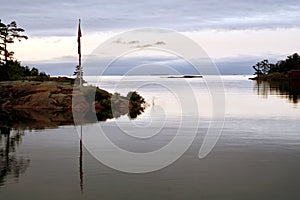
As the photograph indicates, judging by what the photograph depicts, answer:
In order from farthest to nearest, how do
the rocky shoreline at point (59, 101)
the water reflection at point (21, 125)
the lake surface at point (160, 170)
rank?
1. the rocky shoreline at point (59, 101)
2. the water reflection at point (21, 125)
3. the lake surface at point (160, 170)

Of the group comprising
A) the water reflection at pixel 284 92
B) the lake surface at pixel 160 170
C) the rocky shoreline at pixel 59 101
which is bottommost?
the lake surface at pixel 160 170

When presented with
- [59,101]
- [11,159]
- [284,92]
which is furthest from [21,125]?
[284,92]

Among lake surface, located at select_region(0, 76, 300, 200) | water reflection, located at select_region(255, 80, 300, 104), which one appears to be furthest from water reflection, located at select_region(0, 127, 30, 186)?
water reflection, located at select_region(255, 80, 300, 104)

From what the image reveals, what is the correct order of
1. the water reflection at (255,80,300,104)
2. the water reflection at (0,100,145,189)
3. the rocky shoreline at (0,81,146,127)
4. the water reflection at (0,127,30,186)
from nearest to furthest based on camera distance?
the water reflection at (0,127,30,186) → the water reflection at (0,100,145,189) → the rocky shoreline at (0,81,146,127) → the water reflection at (255,80,300,104)

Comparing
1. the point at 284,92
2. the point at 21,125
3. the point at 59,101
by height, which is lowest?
the point at 21,125

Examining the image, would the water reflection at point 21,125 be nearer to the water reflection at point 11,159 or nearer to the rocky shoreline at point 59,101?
the water reflection at point 11,159

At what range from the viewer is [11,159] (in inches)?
856

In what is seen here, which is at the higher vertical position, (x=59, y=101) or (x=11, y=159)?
(x=59, y=101)

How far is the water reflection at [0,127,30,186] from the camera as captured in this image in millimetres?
18922

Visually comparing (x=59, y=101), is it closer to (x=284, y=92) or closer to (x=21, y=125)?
(x=21, y=125)

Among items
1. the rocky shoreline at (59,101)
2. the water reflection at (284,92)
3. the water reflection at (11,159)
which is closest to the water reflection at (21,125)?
the water reflection at (11,159)

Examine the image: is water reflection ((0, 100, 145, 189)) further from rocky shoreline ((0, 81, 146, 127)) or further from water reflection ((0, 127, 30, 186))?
rocky shoreline ((0, 81, 146, 127))

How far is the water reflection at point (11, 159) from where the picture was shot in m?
18.9

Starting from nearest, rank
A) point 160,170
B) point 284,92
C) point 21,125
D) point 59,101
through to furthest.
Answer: point 160,170 < point 21,125 < point 59,101 < point 284,92
